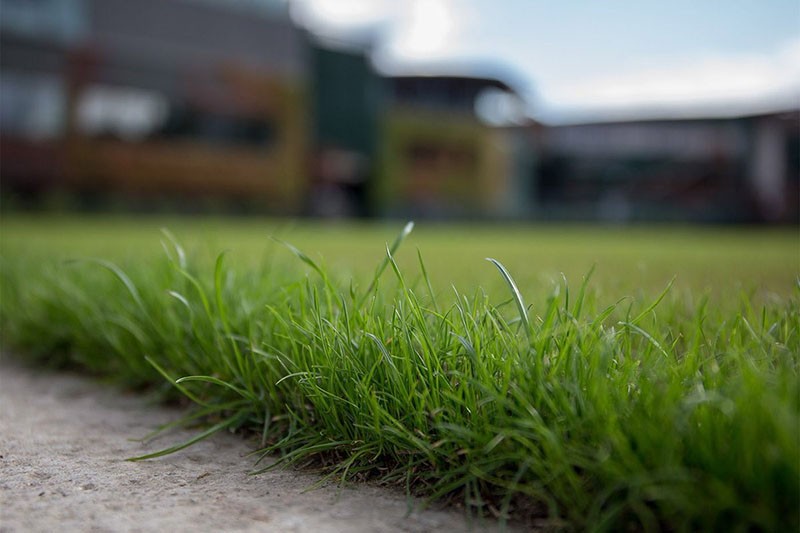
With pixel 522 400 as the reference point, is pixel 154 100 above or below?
above

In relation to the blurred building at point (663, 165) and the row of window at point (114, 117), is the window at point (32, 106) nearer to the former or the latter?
the row of window at point (114, 117)

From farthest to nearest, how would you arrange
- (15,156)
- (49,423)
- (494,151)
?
1. (494,151)
2. (15,156)
3. (49,423)

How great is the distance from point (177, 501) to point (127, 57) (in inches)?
752

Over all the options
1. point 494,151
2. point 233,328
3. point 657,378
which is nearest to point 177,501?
point 233,328

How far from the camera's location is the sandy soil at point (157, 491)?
46.9 inches

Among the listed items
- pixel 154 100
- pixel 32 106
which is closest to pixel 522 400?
pixel 32 106

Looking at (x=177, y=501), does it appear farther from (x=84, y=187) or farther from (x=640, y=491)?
(x=84, y=187)

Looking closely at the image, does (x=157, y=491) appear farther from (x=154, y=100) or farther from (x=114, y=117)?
(x=154, y=100)

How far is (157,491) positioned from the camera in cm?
136

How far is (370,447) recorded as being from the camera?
56.2 inches

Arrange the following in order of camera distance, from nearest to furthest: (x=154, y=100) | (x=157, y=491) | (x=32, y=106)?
(x=157, y=491) → (x=32, y=106) → (x=154, y=100)

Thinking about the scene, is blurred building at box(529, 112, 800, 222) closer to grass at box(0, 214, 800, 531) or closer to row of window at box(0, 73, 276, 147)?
row of window at box(0, 73, 276, 147)

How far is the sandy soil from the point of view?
1.19 meters

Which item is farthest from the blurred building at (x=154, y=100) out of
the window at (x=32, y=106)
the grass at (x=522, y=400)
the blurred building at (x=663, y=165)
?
the grass at (x=522, y=400)
